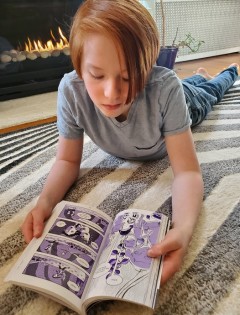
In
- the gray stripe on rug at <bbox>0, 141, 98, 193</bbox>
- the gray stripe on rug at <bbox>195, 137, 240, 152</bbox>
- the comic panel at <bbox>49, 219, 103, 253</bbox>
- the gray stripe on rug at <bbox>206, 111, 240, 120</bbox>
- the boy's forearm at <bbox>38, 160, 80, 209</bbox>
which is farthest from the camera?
the gray stripe on rug at <bbox>206, 111, 240, 120</bbox>

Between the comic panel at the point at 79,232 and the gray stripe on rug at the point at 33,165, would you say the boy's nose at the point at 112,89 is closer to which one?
the comic panel at the point at 79,232

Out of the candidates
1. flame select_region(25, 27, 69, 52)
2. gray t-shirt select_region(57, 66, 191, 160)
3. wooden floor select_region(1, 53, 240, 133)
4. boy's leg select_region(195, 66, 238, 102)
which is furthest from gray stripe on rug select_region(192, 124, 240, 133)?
flame select_region(25, 27, 69, 52)

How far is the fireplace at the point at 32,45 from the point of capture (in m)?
1.64

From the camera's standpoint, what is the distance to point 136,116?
2.35 feet

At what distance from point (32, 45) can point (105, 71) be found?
4.52 ft

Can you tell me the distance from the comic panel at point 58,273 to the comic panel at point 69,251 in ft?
0.04

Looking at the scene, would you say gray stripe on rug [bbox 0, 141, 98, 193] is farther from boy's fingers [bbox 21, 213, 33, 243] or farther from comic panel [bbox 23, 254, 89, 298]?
comic panel [bbox 23, 254, 89, 298]

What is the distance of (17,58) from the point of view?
1.67 meters

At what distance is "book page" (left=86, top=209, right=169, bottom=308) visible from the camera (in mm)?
410

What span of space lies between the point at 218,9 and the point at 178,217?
2.50 meters

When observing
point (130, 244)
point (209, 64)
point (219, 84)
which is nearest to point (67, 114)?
point (130, 244)

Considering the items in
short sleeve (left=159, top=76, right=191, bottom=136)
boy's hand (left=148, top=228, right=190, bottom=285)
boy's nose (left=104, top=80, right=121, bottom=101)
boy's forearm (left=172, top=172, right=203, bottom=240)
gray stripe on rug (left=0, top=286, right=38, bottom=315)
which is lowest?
gray stripe on rug (left=0, top=286, right=38, bottom=315)

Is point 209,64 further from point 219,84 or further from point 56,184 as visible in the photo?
point 56,184

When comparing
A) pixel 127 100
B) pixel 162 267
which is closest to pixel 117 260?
pixel 162 267
